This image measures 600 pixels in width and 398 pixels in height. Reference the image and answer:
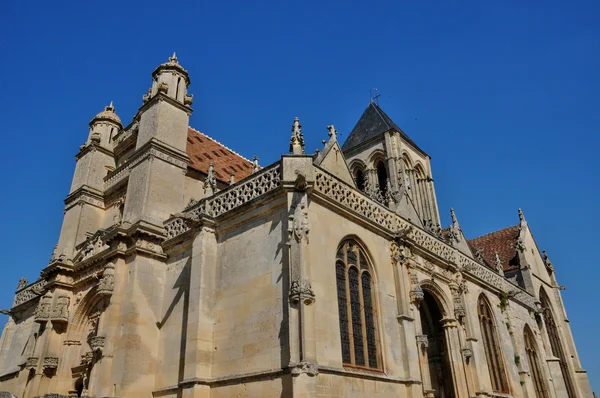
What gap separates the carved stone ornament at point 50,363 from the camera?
15922 mm

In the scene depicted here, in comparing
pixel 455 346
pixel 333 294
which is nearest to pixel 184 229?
pixel 333 294

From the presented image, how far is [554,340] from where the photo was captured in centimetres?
2797

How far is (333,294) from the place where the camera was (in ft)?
38.8

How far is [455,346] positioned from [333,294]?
718 centimetres

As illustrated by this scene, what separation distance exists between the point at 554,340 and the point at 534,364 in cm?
605

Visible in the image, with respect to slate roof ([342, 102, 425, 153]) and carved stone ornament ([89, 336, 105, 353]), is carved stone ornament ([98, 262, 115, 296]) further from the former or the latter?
slate roof ([342, 102, 425, 153])

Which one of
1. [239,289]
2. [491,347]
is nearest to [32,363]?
[239,289]

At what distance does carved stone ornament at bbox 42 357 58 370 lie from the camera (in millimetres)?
15922

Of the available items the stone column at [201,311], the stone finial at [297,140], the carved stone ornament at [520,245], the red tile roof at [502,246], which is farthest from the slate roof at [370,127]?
the stone column at [201,311]

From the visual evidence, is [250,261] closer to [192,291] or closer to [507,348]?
[192,291]

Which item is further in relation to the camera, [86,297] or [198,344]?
[86,297]

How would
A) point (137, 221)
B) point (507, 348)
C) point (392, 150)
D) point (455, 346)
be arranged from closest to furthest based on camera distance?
1. point (137, 221)
2. point (455, 346)
3. point (507, 348)
4. point (392, 150)

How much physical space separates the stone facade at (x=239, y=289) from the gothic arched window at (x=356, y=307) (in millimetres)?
64

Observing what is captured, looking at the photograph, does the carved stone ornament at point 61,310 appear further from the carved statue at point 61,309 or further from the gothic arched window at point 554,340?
the gothic arched window at point 554,340
